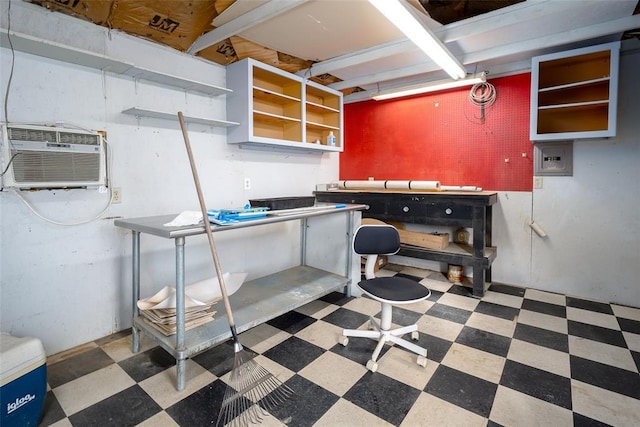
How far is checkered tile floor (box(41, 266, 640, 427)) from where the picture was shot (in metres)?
1.59

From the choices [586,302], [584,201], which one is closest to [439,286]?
[586,302]

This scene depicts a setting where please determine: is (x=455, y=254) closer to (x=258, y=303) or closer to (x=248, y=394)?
(x=258, y=303)

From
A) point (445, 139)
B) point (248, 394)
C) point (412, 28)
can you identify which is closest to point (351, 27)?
point (412, 28)

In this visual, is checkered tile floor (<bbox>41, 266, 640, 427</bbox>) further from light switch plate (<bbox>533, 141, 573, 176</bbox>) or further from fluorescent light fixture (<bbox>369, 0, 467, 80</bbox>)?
fluorescent light fixture (<bbox>369, 0, 467, 80</bbox>)

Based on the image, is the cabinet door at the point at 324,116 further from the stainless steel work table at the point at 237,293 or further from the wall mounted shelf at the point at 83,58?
the wall mounted shelf at the point at 83,58

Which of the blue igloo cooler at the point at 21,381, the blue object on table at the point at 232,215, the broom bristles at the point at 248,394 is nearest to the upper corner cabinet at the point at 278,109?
the blue object on table at the point at 232,215

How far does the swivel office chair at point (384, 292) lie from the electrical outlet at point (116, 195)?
69.4 inches

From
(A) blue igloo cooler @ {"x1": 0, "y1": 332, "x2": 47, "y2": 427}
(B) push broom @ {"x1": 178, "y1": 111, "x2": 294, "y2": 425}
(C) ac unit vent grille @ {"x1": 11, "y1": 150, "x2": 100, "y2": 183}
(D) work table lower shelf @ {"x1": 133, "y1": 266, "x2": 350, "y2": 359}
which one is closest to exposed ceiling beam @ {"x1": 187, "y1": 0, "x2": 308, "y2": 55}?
(C) ac unit vent grille @ {"x1": 11, "y1": 150, "x2": 100, "y2": 183}

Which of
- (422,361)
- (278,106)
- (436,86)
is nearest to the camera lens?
(422,361)

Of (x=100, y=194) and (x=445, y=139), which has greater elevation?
Result: (x=445, y=139)

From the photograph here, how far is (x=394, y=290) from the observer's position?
2.10 metres

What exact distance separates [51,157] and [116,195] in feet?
1.53

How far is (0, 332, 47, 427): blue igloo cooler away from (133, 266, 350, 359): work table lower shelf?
0.54 meters

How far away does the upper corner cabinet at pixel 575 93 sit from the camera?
267 centimetres
